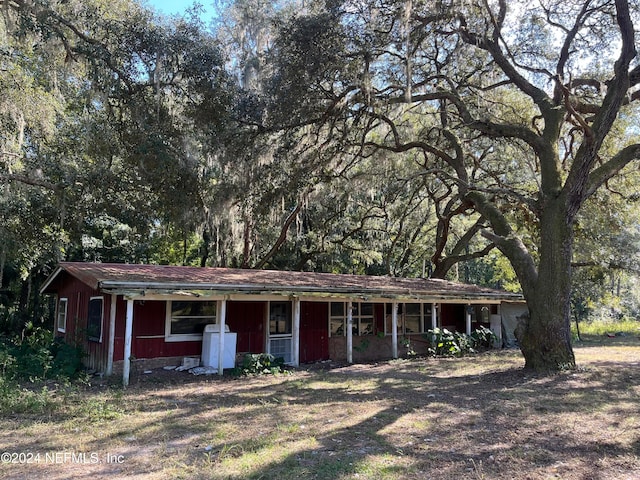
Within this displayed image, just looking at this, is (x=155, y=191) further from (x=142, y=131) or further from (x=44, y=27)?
(x=44, y=27)

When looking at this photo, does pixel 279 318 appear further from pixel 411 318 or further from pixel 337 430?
pixel 337 430

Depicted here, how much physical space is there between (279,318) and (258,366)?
1.99 meters

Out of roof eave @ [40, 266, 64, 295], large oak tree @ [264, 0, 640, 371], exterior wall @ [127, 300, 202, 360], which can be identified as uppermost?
large oak tree @ [264, 0, 640, 371]

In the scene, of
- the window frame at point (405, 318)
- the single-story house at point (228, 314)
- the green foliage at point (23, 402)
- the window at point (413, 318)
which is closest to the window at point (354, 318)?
the single-story house at point (228, 314)

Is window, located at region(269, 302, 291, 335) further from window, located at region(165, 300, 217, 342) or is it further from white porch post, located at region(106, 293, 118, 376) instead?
white porch post, located at region(106, 293, 118, 376)

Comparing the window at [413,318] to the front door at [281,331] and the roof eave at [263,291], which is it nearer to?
the roof eave at [263,291]

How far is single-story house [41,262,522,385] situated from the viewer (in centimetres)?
1006

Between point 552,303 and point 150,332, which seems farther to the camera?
point 150,332

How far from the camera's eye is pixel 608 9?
11148 mm

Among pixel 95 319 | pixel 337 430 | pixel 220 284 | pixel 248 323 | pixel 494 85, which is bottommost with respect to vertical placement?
pixel 337 430

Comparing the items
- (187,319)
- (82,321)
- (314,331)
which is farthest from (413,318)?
(82,321)

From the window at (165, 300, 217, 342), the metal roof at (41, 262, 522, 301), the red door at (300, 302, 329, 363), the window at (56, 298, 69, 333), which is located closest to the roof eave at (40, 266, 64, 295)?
the metal roof at (41, 262, 522, 301)

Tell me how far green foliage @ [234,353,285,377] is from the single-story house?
49cm

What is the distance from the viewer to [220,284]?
1069 cm
